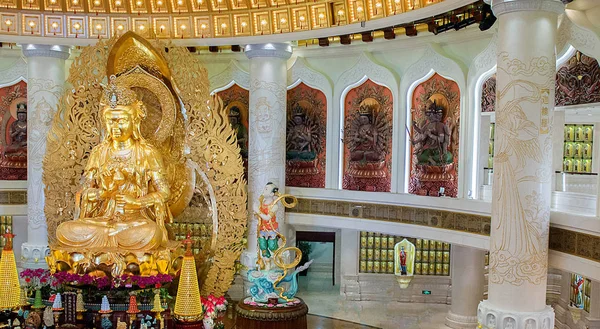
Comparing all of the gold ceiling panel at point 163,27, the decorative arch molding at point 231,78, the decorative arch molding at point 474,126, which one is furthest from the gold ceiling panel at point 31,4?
the decorative arch molding at point 474,126

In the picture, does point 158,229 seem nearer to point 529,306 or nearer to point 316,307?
point 316,307

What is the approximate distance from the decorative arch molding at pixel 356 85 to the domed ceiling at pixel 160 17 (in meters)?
1.08

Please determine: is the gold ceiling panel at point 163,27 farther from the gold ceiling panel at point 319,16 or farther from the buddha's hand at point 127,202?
the buddha's hand at point 127,202

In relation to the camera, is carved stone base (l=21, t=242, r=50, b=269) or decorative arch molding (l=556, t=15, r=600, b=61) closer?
decorative arch molding (l=556, t=15, r=600, b=61)

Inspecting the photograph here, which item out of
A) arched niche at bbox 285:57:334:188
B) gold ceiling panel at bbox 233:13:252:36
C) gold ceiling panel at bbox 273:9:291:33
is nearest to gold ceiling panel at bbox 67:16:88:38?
gold ceiling panel at bbox 233:13:252:36

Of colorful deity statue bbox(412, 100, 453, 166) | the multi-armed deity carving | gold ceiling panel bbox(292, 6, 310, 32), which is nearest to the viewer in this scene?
the multi-armed deity carving

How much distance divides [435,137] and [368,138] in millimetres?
1395

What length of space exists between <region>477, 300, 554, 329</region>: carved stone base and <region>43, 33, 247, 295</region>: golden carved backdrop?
4.77 meters

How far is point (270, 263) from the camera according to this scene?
9.49m

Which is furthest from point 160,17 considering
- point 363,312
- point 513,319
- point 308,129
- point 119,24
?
point 513,319

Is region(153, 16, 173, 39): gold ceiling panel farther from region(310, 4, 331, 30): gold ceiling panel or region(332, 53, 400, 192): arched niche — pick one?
region(332, 53, 400, 192): arched niche

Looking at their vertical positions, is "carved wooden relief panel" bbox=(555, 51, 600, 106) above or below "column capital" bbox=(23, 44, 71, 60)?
below

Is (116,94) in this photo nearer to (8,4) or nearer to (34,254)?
(8,4)

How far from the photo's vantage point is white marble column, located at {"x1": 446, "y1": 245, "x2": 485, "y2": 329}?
34.1 feet
